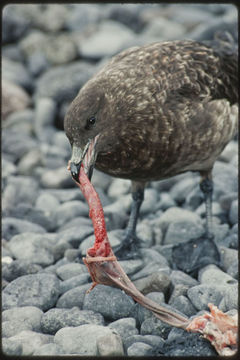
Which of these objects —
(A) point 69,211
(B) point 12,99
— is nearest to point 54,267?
(A) point 69,211

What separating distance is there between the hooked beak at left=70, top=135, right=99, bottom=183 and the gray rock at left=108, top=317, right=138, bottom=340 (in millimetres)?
1010

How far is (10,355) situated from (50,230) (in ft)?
7.53

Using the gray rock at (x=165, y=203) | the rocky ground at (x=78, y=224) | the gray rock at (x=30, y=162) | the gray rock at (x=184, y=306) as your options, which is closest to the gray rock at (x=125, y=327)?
the rocky ground at (x=78, y=224)

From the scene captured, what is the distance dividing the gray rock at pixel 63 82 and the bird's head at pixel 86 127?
4296mm

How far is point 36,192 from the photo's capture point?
658 centimetres

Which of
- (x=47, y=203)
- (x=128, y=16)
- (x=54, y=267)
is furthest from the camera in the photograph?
(x=128, y=16)

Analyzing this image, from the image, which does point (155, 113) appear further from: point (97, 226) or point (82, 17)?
point (82, 17)

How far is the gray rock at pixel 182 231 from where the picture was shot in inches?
214

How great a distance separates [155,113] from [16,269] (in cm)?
173

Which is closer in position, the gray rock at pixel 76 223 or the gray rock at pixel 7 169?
the gray rock at pixel 76 223

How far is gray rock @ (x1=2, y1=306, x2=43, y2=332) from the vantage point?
4.10 metres

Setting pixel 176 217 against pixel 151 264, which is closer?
pixel 151 264

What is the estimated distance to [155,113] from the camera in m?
4.53

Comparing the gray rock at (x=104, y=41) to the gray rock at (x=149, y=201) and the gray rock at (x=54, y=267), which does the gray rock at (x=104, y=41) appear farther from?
the gray rock at (x=54, y=267)
